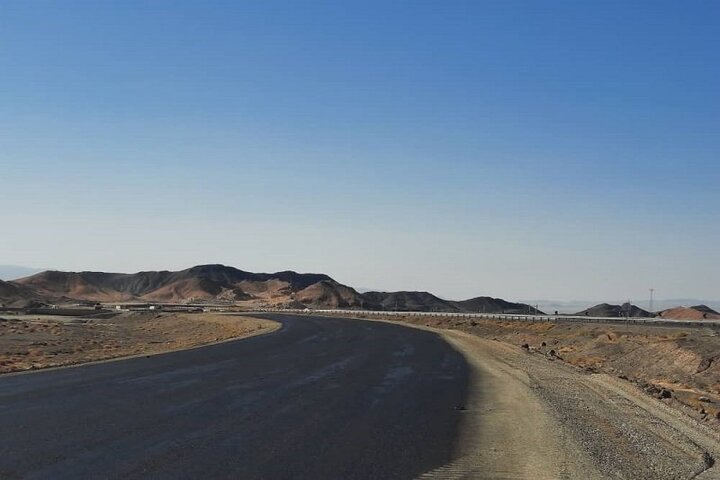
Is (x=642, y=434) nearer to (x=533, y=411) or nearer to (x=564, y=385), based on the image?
(x=533, y=411)

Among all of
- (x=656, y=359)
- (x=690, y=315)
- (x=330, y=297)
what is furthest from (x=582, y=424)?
(x=330, y=297)

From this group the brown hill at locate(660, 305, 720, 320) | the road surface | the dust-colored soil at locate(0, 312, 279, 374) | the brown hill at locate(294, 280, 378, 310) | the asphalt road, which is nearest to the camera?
the asphalt road

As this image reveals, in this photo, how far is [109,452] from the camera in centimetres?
1006

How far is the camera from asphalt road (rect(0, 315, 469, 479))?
31.0 feet

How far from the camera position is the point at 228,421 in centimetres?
1299

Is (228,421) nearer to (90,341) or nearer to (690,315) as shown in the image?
(90,341)

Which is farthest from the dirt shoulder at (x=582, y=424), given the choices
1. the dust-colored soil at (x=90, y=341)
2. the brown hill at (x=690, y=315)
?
the brown hill at (x=690, y=315)

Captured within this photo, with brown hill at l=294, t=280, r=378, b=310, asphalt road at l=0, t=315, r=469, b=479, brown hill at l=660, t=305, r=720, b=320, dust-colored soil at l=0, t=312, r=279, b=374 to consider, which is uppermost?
brown hill at l=294, t=280, r=378, b=310

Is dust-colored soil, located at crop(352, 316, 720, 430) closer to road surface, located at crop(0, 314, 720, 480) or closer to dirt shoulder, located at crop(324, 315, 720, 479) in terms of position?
dirt shoulder, located at crop(324, 315, 720, 479)

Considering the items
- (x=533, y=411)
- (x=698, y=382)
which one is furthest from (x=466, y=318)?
(x=533, y=411)

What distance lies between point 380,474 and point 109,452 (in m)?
3.87

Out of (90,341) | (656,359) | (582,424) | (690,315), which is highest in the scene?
(690,315)

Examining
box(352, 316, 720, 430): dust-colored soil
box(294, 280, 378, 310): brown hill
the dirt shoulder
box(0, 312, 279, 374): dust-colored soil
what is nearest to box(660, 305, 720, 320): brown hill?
box(352, 316, 720, 430): dust-colored soil

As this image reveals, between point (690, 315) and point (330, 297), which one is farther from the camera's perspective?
point (330, 297)
